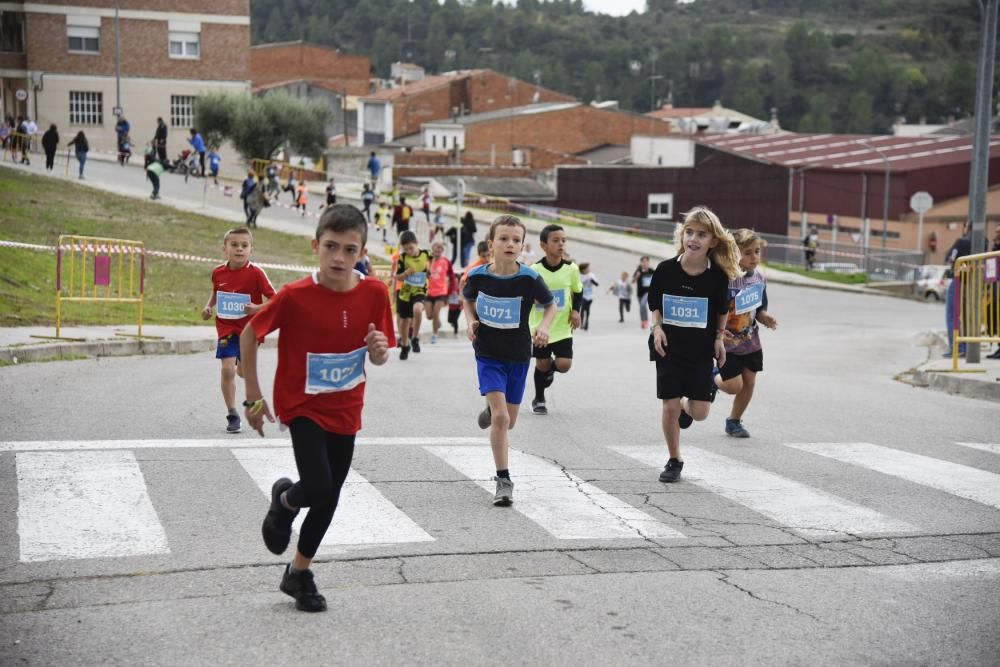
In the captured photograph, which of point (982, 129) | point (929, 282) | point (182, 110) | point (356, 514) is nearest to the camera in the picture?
point (356, 514)

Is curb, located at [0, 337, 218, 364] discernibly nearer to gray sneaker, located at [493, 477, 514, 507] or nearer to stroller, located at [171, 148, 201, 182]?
gray sneaker, located at [493, 477, 514, 507]

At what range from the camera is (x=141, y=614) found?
223 inches

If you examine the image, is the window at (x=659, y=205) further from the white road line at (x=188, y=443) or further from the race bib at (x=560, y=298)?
the white road line at (x=188, y=443)

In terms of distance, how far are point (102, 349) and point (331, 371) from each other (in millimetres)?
12491

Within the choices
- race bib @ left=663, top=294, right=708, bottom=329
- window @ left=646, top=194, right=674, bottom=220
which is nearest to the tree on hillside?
window @ left=646, top=194, right=674, bottom=220

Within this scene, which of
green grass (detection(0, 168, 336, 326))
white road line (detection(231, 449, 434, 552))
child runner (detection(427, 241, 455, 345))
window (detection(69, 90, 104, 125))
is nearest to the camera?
white road line (detection(231, 449, 434, 552))

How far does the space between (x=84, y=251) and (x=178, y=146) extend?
52874 mm

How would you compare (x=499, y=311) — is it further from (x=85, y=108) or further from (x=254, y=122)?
(x=85, y=108)

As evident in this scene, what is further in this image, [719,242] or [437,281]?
[437,281]

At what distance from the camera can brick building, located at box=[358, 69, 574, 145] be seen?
365 feet

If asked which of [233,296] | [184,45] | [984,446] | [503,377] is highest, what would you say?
[184,45]

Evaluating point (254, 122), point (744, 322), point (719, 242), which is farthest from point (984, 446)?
point (254, 122)

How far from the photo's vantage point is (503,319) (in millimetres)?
8922

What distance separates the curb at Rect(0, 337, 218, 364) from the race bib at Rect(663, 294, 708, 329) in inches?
363
